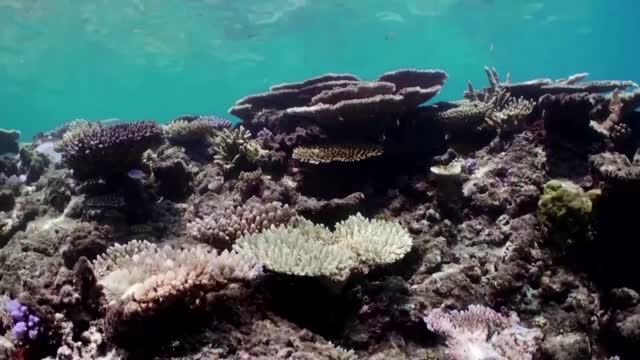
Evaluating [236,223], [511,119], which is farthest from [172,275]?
[511,119]

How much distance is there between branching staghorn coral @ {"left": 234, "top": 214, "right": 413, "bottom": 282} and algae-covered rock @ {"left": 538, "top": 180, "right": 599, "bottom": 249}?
1.67 metres

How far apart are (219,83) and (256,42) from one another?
128ft

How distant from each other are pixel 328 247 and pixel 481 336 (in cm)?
151

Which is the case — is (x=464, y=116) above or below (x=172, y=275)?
above

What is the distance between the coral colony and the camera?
3.72m

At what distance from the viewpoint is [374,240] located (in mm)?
4887

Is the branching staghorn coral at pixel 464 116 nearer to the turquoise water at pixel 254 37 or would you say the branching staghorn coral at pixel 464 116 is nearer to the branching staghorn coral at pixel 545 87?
the branching staghorn coral at pixel 545 87

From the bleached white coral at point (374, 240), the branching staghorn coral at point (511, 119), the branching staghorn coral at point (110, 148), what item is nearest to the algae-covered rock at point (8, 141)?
the branching staghorn coral at point (110, 148)

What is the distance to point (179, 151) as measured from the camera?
902 centimetres

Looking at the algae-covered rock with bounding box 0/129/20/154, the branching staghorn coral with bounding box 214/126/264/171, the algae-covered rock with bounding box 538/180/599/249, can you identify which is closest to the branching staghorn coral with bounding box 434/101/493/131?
the algae-covered rock with bounding box 538/180/599/249

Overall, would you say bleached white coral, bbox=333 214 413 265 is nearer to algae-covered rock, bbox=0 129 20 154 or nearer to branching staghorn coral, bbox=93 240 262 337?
branching staghorn coral, bbox=93 240 262 337

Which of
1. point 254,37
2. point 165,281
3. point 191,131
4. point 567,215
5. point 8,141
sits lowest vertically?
point 165,281

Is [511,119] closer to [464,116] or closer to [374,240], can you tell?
[464,116]

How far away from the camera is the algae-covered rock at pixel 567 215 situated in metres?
5.15
